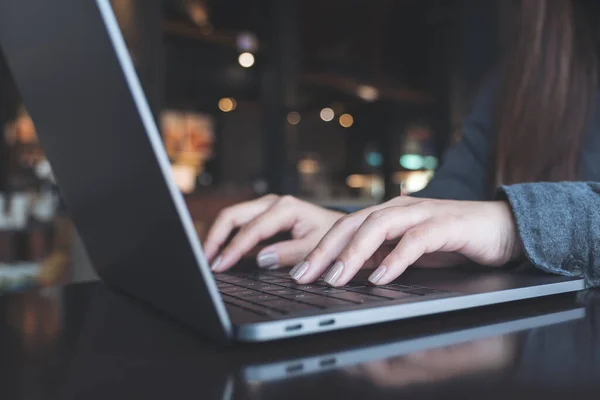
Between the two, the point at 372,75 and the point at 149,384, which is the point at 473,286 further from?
the point at 372,75

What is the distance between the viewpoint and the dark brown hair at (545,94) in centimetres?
102

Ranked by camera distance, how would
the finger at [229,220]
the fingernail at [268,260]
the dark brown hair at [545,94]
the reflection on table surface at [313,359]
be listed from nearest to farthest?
the reflection on table surface at [313,359]
the fingernail at [268,260]
the finger at [229,220]
the dark brown hair at [545,94]

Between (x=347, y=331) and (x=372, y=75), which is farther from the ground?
(x=372, y=75)

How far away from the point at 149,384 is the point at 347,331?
0.16m

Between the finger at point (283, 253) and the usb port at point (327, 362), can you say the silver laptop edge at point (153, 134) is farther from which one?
the finger at point (283, 253)

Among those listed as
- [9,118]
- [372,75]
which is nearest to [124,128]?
[9,118]

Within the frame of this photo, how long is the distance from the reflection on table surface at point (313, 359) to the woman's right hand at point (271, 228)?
27cm

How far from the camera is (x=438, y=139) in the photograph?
5.25 meters

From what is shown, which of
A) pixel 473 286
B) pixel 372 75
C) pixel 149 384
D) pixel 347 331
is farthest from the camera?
pixel 372 75

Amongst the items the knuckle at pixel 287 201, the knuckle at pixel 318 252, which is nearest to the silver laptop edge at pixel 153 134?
the knuckle at pixel 318 252

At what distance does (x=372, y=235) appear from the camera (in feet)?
1.68

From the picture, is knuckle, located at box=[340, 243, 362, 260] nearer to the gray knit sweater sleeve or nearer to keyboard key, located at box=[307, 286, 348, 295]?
keyboard key, located at box=[307, 286, 348, 295]

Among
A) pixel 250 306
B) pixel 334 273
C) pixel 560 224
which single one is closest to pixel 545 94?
pixel 560 224

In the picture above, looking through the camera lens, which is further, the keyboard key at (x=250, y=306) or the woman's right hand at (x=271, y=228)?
the woman's right hand at (x=271, y=228)
